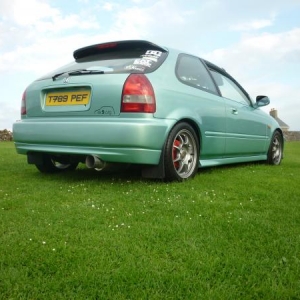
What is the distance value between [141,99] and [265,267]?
2.12 meters

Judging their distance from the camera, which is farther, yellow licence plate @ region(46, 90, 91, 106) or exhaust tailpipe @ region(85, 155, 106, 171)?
yellow licence plate @ region(46, 90, 91, 106)

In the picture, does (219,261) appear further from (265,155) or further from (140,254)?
(265,155)

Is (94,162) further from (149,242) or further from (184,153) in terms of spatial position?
(149,242)

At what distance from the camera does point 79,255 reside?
2.03 meters

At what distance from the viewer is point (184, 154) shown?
429 centimetres

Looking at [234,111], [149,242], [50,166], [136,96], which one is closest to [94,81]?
[136,96]

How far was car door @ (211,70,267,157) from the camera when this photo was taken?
520cm

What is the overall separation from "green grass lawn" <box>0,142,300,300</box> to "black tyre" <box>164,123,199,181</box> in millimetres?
234

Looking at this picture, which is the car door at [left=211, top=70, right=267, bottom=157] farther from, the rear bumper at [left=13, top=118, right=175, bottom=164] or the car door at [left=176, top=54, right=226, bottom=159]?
the rear bumper at [left=13, top=118, right=175, bottom=164]

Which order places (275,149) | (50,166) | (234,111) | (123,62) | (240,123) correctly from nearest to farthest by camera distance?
(123,62), (50,166), (234,111), (240,123), (275,149)

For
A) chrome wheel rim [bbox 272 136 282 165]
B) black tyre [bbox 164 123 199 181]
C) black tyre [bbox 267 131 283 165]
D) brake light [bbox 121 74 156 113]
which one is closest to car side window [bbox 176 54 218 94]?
black tyre [bbox 164 123 199 181]

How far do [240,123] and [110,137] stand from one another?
8.22ft

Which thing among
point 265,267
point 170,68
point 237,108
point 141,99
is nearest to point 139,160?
point 141,99

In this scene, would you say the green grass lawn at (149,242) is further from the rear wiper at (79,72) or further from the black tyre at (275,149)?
the black tyre at (275,149)
